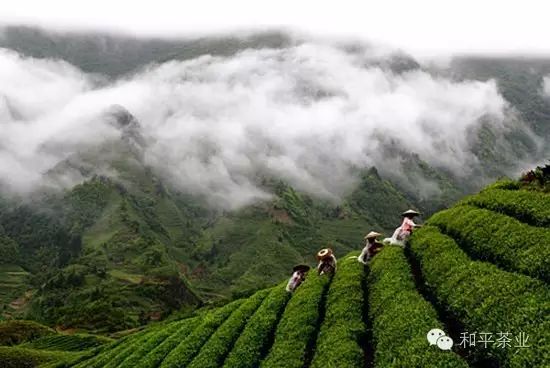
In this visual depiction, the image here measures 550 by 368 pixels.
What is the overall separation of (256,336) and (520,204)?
18.8m

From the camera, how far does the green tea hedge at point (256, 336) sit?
33156 millimetres

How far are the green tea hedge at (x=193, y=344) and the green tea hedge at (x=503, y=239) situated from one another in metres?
19.8

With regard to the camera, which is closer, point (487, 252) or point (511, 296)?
point (511, 296)

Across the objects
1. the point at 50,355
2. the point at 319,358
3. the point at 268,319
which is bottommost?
the point at 50,355

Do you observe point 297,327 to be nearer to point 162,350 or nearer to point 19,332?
point 162,350

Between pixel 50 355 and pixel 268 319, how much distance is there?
71393mm

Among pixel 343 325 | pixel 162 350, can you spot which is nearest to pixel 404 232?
pixel 343 325

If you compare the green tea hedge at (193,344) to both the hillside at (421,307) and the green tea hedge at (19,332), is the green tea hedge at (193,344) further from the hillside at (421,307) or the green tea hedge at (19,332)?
the green tea hedge at (19,332)

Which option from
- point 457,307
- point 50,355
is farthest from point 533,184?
point 50,355

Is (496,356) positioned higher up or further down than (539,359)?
further down

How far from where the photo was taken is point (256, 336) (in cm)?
3556

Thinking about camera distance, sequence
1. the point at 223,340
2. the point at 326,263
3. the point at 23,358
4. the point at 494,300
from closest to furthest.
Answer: the point at 494,300 → the point at 223,340 → the point at 326,263 → the point at 23,358

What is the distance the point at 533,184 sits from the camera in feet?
A: 124

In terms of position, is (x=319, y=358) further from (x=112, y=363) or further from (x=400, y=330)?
(x=112, y=363)
